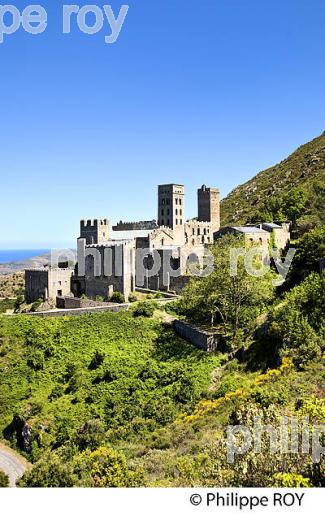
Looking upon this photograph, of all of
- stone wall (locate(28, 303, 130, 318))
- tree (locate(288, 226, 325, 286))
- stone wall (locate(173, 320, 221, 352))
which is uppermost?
tree (locate(288, 226, 325, 286))

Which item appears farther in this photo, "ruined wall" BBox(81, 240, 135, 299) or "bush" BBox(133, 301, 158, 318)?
"ruined wall" BBox(81, 240, 135, 299)

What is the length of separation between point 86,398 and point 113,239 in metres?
26.0

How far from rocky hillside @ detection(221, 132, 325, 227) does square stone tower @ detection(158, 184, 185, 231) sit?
9.61 meters

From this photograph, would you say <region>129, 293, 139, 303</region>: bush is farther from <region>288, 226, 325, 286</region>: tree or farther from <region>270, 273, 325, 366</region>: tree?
<region>270, 273, 325, 366</region>: tree

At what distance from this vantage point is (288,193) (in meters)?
66.4

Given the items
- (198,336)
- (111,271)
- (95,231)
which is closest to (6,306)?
(95,231)

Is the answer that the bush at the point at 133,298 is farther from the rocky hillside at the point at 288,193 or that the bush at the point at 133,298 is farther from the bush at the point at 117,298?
the rocky hillside at the point at 288,193

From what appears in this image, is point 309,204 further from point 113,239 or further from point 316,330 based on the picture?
point 316,330

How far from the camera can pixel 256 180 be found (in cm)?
11831

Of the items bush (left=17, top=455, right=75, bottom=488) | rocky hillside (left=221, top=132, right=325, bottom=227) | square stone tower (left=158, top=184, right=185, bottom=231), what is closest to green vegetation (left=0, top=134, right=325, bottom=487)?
bush (left=17, top=455, right=75, bottom=488)

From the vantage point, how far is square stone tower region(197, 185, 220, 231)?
78.2 m

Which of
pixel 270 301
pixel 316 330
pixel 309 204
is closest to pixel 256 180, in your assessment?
pixel 309 204

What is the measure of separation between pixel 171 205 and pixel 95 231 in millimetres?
Result: 17847

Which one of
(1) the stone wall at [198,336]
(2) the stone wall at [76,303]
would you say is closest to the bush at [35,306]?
(2) the stone wall at [76,303]
